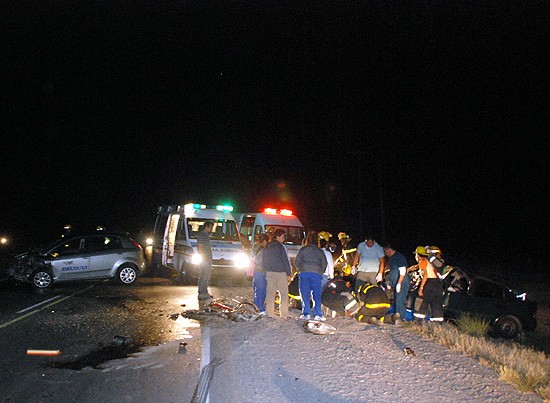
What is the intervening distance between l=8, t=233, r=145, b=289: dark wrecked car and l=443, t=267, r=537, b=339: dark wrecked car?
9.64 m

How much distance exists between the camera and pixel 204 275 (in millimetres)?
12539

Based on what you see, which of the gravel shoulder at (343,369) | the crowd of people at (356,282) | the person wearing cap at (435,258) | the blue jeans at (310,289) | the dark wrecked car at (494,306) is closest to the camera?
the gravel shoulder at (343,369)

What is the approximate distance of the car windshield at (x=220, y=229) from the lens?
1767cm

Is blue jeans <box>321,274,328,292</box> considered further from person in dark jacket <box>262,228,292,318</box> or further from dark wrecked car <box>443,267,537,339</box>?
dark wrecked car <box>443,267,537,339</box>

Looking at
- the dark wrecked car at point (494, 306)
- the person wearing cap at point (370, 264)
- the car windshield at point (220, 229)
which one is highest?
the car windshield at point (220, 229)

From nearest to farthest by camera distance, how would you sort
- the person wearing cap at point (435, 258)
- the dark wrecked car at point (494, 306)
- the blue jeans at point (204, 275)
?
the person wearing cap at point (435, 258) → the dark wrecked car at point (494, 306) → the blue jeans at point (204, 275)

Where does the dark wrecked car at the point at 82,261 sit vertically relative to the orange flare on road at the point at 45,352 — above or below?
above

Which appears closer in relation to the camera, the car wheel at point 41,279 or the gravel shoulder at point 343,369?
the gravel shoulder at point 343,369

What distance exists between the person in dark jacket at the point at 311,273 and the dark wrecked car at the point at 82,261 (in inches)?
318

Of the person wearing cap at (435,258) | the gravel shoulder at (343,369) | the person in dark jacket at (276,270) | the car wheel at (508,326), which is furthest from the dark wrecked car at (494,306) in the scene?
the person in dark jacket at (276,270)

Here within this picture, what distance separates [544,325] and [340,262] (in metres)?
5.69

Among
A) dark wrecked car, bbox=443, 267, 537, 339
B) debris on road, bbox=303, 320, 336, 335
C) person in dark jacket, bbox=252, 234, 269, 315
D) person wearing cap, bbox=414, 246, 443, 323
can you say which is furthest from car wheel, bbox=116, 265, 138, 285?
dark wrecked car, bbox=443, 267, 537, 339

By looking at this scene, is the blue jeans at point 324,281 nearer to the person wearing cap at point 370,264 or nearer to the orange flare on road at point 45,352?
the person wearing cap at point 370,264

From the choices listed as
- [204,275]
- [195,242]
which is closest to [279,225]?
[195,242]
